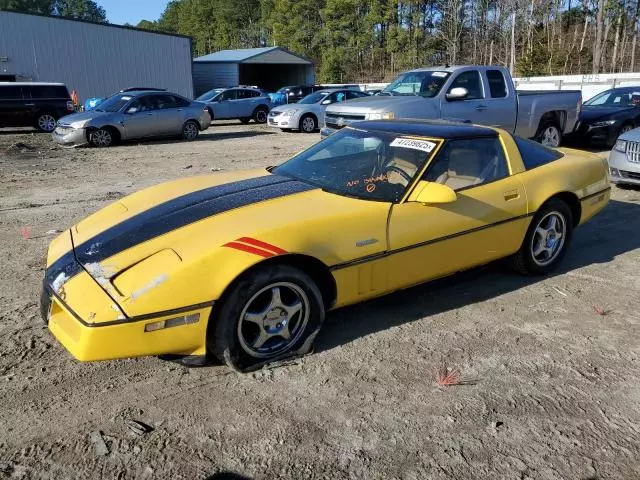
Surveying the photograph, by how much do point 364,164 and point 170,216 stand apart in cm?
154

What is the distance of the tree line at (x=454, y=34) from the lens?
43.3 m

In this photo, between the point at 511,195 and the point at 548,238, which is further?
the point at 548,238

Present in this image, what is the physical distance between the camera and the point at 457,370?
3.35 metres

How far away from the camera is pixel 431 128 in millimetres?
4480

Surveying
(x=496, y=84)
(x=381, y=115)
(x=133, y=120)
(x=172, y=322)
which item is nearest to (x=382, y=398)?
(x=172, y=322)

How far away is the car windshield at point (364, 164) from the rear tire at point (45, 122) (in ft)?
53.9

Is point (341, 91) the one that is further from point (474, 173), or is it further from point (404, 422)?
point (404, 422)

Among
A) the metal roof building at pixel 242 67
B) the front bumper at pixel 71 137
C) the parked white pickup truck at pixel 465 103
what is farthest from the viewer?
the metal roof building at pixel 242 67

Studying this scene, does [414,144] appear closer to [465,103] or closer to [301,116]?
[465,103]

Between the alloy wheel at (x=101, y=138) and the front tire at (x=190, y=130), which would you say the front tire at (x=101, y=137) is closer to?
the alloy wheel at (x=101, y=138)

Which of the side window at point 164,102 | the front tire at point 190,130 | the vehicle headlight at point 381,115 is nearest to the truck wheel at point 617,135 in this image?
the vehicle headlight at point 381,115

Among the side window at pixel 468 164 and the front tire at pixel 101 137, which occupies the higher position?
the side window at pixel 468 164

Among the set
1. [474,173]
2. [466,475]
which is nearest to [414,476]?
[466,475]

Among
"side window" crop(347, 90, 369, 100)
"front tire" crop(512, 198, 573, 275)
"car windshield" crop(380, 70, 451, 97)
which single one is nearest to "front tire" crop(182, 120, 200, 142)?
"side window" crop(347, 90, 369, 100)
